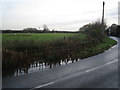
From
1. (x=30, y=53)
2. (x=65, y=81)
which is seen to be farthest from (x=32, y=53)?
(x=65, y=81)

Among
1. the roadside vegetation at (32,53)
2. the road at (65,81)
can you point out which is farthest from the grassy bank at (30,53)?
the road at (65,81)

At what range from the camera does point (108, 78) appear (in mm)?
7066

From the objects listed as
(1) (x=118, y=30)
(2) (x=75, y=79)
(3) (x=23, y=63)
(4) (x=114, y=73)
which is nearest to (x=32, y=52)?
(3) (x=23, y=63)

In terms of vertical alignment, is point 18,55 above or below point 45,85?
above

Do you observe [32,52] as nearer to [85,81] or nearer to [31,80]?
[31,80]

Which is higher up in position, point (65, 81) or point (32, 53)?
point (32, 53)

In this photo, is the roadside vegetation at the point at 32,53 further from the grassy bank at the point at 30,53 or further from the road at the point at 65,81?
the road at the point at 65,81

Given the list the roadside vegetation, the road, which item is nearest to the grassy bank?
the roadside vegetation

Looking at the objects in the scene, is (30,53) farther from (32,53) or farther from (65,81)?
(65,81)

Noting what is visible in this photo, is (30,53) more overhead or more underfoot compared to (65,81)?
more overhead

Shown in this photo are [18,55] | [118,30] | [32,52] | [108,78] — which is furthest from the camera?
[118,30]

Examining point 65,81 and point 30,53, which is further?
point 30,53

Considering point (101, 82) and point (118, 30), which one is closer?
point (101, 82)

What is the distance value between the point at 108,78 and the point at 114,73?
1.13 m
